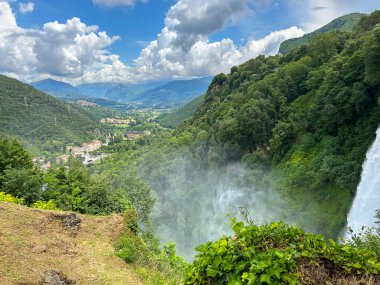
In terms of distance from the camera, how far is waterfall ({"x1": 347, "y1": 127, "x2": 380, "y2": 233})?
62.4 ft

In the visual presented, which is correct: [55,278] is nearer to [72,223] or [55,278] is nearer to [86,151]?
[72,223]

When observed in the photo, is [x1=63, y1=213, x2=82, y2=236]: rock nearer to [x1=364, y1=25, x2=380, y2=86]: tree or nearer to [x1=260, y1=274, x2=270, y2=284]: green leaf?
[x1=260, y1=274, x2=270, y2=284]: green leaf

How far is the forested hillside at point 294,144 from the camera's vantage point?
2498cm

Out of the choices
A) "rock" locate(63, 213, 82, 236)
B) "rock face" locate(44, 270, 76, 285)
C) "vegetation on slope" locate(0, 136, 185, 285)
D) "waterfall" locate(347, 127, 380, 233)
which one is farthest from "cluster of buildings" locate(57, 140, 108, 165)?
"rock face" locate(44, 270, 76, 285)

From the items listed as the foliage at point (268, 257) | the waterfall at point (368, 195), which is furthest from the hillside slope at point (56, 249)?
the waterfall at point (368, 195)

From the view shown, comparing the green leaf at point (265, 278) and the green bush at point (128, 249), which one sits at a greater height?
the green leaf at point (265, 278)

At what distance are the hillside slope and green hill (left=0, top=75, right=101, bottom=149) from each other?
420ft

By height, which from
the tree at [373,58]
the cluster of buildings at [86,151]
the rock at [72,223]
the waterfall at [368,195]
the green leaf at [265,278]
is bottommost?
the cluster of buildings at [86,151]

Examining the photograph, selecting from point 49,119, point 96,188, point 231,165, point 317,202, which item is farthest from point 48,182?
point 49,119

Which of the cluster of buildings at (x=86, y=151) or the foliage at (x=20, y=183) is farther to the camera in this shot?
the cluster of buildings at (x=86, y=151)

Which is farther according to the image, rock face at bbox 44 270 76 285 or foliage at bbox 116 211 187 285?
foliage at bbox 116 211 187 285

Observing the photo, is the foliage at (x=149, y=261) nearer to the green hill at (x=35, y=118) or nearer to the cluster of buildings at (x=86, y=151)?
the cluster of buildings at (x=86, y=151)

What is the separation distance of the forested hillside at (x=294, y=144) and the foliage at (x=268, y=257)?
21918 millimetres

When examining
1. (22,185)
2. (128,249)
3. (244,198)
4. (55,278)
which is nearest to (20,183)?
(22,185)
